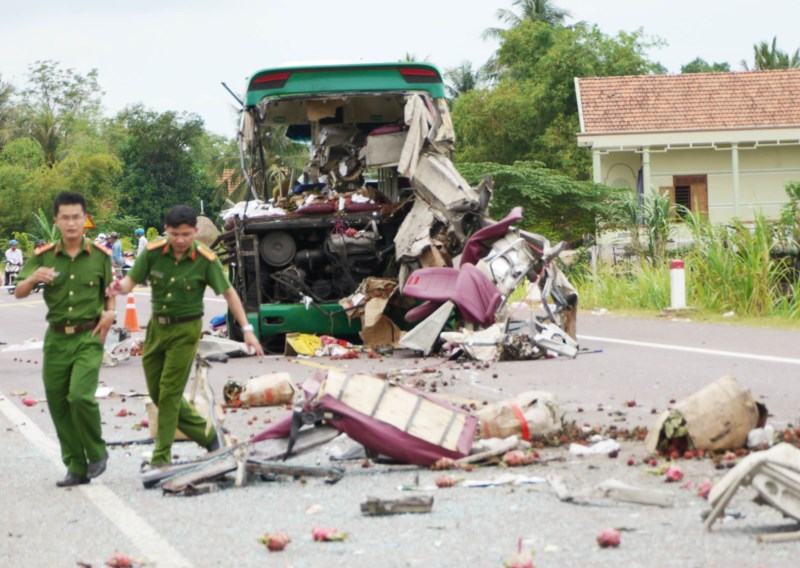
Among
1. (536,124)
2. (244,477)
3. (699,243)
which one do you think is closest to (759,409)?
(244,477)

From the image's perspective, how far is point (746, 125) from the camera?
131ft

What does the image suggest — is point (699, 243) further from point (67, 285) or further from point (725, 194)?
point (725, 194)

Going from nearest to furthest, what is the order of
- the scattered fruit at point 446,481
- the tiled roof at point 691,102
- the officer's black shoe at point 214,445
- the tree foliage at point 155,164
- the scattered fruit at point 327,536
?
the scattered fruit at point 327,536, the scattered fruit at point 446,481, the officer's black shoe at point 214,445, the tiled roof at point 691,102, the tree foliage at point 155,164

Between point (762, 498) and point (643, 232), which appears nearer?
point (762, 498)

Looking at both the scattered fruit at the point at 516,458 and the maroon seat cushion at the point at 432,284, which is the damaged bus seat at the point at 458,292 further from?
the scattered fruit at the point at 516,458

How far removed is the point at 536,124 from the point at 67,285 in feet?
144

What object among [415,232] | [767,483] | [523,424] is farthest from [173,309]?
[415,232]

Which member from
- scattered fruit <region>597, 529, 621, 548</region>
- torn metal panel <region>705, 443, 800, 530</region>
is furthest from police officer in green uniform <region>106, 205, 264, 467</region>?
torn metal panel <region>705, 443, 800, 530</region>

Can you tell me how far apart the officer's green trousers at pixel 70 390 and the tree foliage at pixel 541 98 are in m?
40.4

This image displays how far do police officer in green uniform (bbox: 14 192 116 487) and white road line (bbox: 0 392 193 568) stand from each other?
23cm

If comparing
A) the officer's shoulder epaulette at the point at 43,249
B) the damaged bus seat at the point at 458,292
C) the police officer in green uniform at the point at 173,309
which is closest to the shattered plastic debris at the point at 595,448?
the police officer in green uniform at the point at 173,309

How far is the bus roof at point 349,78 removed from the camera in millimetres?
15148

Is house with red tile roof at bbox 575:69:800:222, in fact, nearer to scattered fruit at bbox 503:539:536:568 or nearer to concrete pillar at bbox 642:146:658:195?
concrete pillar at bbox 642:146:658:195

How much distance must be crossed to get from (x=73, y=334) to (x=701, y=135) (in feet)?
113
